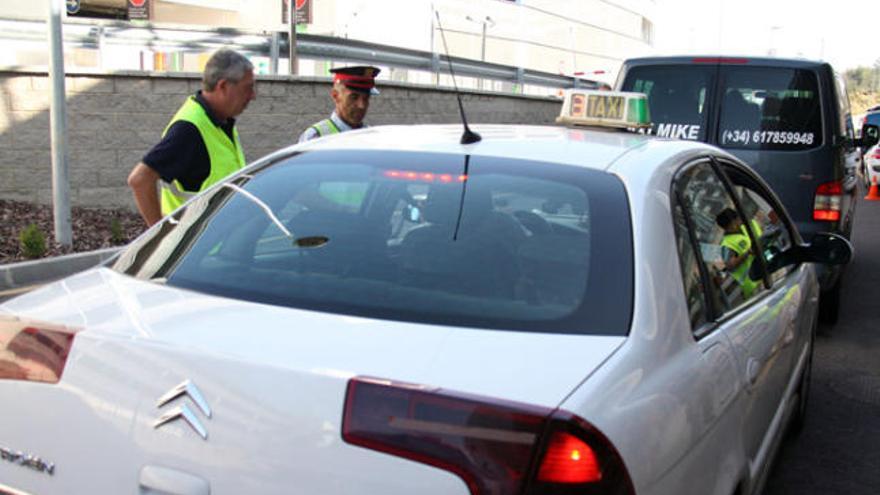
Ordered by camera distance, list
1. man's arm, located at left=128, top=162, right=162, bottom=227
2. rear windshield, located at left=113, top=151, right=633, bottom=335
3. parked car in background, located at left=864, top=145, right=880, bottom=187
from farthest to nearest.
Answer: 1. parked car in background, located at left=864, top=145, right=880, bottom=187
2. man's arm, located at left=128, top=162, right=162, bottom=227
3. rear windshield, located at left=113, top=151, right=633, bottom=335

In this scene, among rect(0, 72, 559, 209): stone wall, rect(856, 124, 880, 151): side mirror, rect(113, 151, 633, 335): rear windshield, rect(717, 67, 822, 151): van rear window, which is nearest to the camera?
rect(113, 151, 633, 335): rear windshield

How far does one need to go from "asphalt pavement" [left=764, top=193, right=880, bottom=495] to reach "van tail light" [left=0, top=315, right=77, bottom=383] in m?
3.21

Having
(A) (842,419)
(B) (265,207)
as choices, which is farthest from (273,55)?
(B) (265,207)

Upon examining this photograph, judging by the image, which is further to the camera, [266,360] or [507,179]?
[507,179]

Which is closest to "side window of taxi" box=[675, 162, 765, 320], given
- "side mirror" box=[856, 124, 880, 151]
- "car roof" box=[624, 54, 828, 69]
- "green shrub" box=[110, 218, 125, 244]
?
"car roof" box=[624, 54, 828, 69]

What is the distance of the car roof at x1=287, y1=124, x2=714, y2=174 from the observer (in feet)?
9.27

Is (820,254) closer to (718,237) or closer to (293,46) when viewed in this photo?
(718,237)

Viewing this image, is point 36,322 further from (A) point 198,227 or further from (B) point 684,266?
(B) point 684,266

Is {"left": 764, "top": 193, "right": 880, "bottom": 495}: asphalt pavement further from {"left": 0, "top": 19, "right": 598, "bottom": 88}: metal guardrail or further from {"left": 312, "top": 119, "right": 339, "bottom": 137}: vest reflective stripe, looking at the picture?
{"left": 0, "top": 19, "right": 598, "bottom": 88}: metal guardrail

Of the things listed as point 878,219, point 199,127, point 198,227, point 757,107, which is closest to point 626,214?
point 198,227

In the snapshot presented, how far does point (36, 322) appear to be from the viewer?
2197 millimetres

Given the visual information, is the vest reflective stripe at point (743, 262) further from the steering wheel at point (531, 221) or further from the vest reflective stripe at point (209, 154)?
the vest reflective stripe at point (209, 154)

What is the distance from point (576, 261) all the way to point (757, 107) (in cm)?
564

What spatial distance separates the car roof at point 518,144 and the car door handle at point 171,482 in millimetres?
1351
